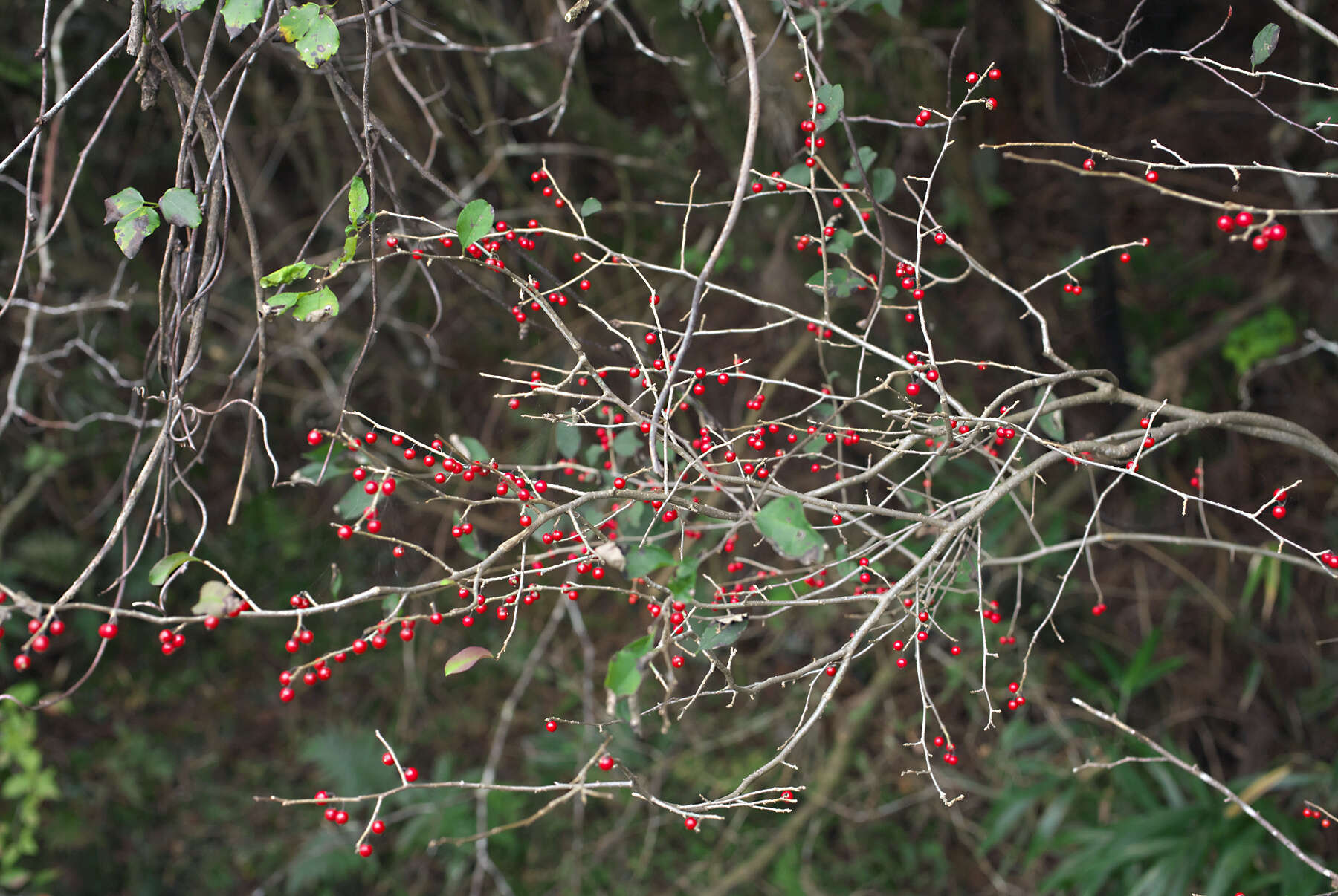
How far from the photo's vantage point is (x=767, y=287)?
7.19 ft

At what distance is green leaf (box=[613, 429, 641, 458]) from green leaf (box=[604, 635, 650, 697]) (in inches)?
20.4

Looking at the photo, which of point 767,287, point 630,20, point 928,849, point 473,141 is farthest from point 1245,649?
point 473,141

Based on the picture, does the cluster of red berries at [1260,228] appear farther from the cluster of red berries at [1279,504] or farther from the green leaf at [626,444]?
the green leaf at [626,444]

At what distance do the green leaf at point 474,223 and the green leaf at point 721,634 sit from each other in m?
0.49

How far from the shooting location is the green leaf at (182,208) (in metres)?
0.97

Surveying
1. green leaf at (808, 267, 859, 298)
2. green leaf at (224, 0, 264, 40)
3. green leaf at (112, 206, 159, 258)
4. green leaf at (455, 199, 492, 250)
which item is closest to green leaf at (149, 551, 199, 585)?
green leaf at (112, 206, 159, 258)

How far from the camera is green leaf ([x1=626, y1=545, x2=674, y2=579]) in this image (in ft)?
2.71

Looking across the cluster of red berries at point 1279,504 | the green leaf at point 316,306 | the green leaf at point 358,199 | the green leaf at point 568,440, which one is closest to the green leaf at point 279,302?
the green leaf at point 316,306

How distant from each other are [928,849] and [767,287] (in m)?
1.65

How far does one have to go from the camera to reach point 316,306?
969mm

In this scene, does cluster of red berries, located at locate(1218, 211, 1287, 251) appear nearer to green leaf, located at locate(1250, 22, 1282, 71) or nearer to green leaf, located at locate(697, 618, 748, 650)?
green leaf, located at locate(1250, 22, 1282, 71)

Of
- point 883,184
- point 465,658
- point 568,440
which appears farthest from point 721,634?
point 883,184

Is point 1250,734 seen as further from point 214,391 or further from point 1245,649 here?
point 214,391

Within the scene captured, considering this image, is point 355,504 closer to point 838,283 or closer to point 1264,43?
point 838,283
